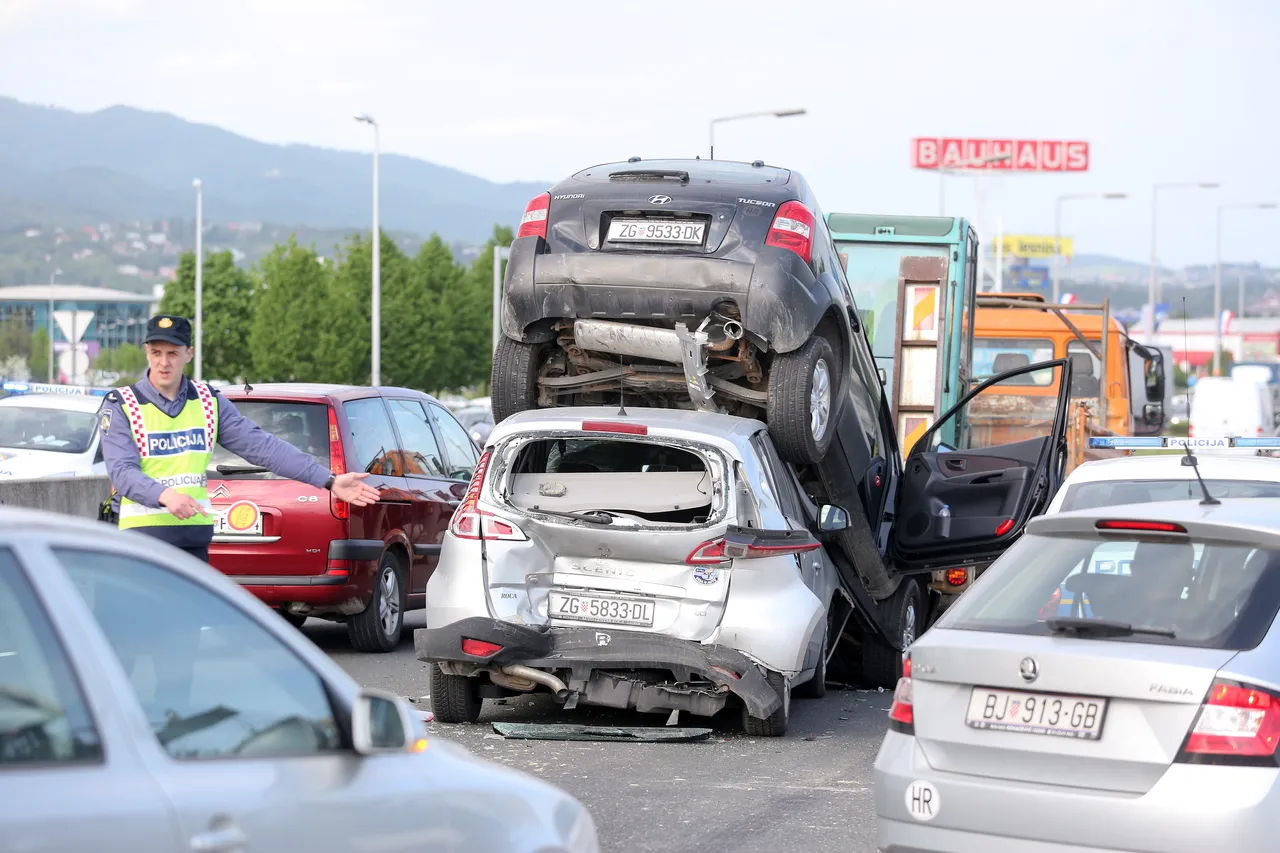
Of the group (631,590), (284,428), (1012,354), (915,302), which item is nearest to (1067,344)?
(1012,354)

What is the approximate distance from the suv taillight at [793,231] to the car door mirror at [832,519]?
134 cm

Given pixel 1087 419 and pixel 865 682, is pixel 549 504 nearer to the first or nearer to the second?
pixel 865 682

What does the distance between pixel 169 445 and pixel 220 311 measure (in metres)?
62.3

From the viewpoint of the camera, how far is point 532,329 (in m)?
9.55

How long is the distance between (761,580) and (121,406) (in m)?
3.05

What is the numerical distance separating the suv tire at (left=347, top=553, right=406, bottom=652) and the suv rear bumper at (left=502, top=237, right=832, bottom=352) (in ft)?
9.12

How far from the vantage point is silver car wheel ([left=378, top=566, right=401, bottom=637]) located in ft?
37.8

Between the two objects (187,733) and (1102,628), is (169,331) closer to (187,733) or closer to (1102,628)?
(1102,628)

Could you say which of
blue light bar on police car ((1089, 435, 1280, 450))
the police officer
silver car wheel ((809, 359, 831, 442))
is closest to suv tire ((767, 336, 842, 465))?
silver car wheel ((809, 359, 831, 442))

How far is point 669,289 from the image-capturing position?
357 inches

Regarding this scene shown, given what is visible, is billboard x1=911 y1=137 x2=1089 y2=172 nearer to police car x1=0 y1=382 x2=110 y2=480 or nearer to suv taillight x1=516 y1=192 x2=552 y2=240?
police car x1=0 y1=382 x2=110 y2=480

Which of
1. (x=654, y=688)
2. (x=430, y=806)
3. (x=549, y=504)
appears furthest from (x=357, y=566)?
(x=430, y=806)

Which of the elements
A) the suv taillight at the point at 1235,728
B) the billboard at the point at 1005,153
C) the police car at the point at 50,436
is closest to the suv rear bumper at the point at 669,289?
the suv taillight at the point at 1235,728

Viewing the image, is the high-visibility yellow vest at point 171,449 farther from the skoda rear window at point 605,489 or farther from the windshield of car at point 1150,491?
the windshield of car at point 1150,491
